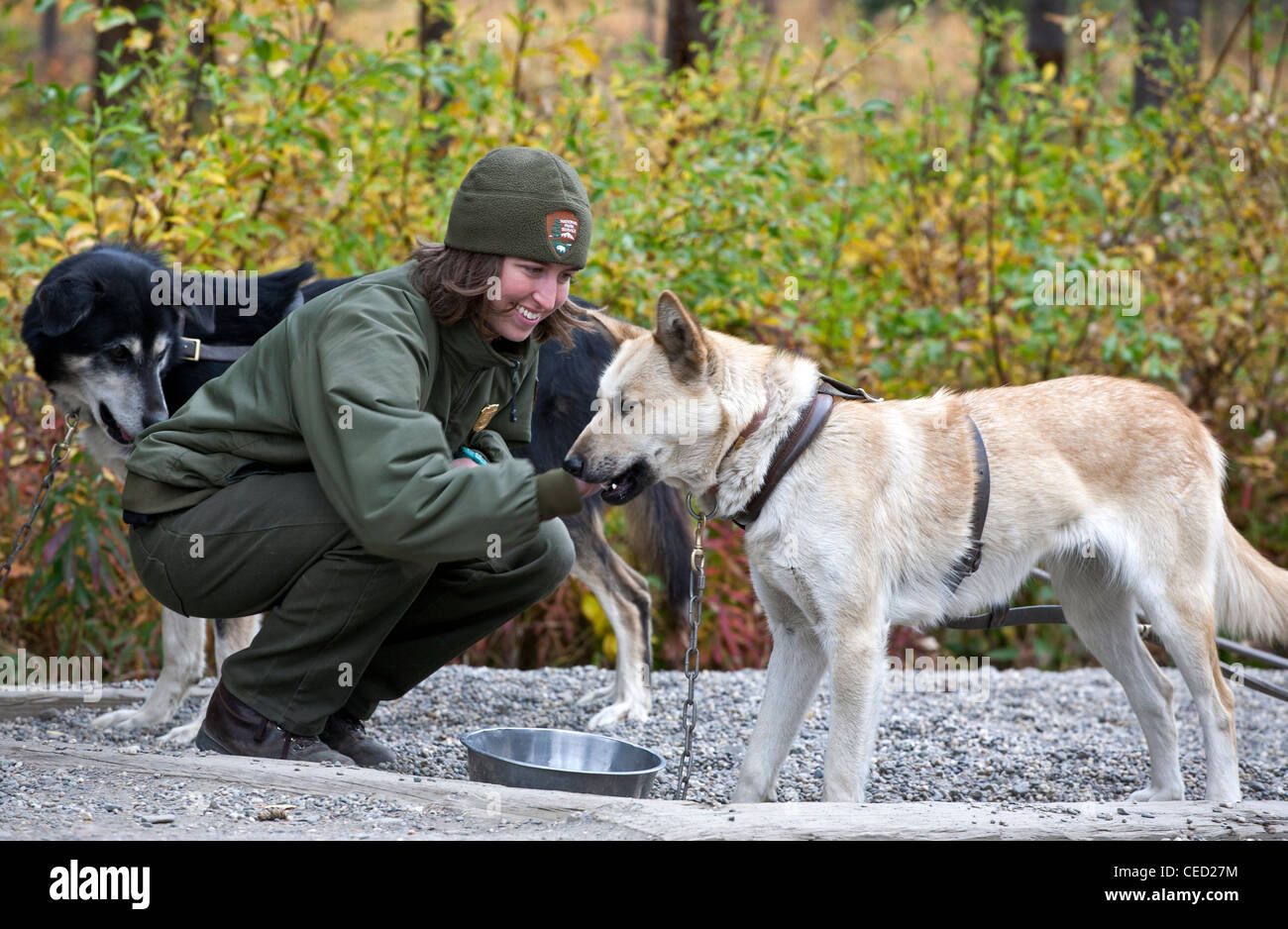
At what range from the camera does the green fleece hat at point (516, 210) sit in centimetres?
299

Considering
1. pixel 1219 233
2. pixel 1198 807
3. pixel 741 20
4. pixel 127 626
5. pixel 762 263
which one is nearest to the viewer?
pixel 1198 807

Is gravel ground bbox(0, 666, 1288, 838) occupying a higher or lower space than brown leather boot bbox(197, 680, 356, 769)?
lower

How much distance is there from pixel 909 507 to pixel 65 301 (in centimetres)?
269

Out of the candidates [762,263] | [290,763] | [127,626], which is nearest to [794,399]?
[290,763]

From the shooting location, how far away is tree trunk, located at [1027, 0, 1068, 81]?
1098 cm

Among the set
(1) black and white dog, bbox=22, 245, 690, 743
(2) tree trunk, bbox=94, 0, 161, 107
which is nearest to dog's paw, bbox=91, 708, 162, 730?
(1) black and white dog, bbox=22, 245, 690, 743

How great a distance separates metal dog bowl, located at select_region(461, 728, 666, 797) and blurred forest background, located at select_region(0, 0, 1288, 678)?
2.09 metres

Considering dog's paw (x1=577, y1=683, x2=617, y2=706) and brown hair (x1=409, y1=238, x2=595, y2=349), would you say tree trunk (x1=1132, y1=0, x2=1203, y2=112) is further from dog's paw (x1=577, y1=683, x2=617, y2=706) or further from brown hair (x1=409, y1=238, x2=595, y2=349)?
brown hair (x1=409, y1=238, x2=595, y2=349)

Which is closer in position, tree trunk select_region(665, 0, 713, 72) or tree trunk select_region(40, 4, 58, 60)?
tree trunk select_region(665, 0, 713, 72)

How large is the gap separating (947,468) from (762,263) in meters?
2.62

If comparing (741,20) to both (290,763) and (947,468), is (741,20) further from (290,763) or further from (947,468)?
(290,763)
